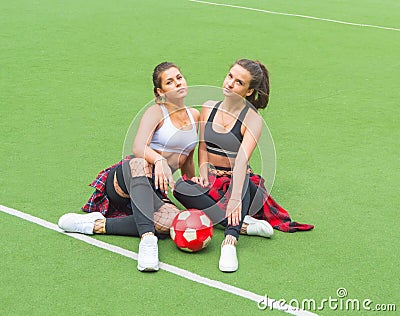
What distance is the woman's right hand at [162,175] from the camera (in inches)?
190

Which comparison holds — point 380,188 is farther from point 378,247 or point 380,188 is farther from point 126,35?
point 126,35

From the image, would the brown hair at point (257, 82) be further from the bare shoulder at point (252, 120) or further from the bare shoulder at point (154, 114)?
the bare shoulder at point (154, 114)

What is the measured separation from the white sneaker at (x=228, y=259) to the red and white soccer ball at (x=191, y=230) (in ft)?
0.52

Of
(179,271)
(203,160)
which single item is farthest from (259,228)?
(179,271)

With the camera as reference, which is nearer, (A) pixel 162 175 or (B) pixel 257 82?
(A) pixel 162 175

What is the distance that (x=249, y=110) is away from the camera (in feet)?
17.0

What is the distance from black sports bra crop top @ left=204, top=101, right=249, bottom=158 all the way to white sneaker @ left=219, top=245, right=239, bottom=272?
744 millimetres

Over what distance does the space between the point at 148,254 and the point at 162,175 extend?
0.53 meters

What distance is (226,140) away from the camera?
205 inches

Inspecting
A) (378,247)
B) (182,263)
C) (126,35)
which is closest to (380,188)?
(378,247)

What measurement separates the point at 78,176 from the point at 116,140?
1004 mm

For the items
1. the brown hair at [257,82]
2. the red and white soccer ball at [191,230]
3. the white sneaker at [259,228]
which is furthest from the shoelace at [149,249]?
the brown hair at [257,82]

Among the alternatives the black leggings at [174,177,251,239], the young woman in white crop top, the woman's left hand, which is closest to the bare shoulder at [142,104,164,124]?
the young woman in white crop top

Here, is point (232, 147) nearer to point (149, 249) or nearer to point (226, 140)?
point (226, 140)
